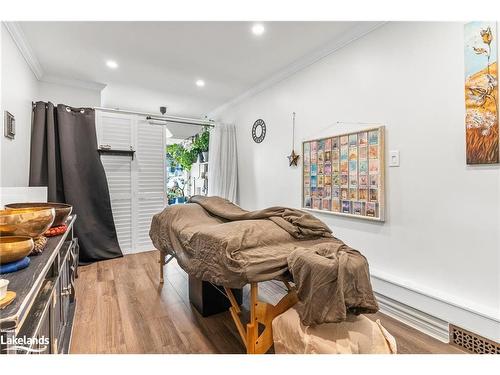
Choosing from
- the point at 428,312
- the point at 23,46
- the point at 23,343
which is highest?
the point at 23,46

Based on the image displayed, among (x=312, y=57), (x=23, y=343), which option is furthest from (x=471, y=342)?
(x=312, y=57)

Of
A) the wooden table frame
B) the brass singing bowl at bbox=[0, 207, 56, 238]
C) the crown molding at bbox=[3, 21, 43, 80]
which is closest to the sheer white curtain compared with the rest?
the crown molding at bbox=[3, 21, 43, 80]

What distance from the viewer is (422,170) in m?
1.98

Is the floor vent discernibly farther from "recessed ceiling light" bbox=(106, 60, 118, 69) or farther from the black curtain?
"recessed ceiling light" bbox=(106, 60, 118, 69)

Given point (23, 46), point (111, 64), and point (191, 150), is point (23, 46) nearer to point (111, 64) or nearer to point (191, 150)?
point (111, 64)

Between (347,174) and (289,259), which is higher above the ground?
(347,174)

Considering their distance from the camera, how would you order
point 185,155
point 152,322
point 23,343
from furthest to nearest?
1. point 185,155
2. point 152,322
3. point 23,343

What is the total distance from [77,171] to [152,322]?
234 cm

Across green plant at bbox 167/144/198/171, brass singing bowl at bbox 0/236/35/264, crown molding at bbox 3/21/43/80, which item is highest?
crown molding at bbox 3/21/43/80

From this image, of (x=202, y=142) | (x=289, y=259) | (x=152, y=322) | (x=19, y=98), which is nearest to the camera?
(x=289, y=259)

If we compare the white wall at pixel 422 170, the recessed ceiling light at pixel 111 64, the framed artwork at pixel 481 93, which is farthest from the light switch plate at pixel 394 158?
the recessed ceiling light at pixel 111 64

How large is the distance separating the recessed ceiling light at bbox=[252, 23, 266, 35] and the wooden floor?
242 cm

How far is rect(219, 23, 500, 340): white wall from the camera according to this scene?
5.57 ft

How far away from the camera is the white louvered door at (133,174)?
3.78 meters
